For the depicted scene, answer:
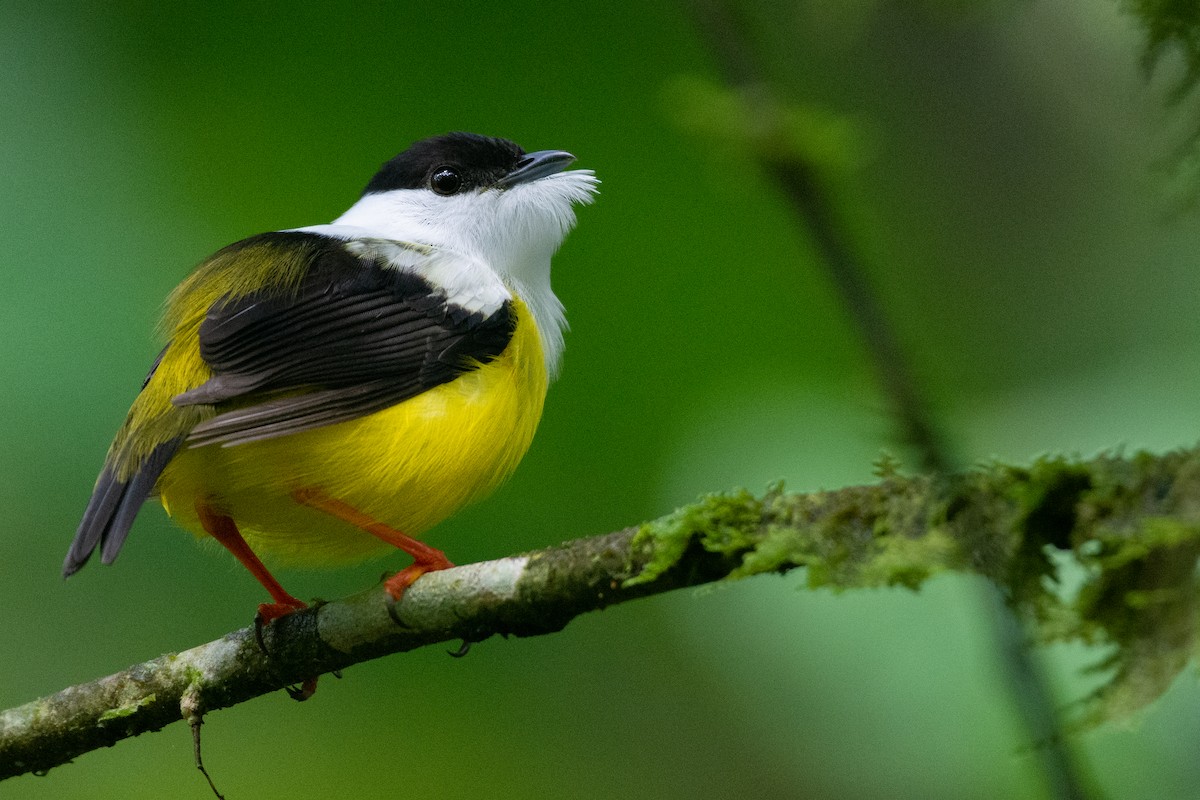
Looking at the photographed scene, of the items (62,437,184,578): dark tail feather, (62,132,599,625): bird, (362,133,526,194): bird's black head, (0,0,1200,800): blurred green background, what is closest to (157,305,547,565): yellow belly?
(62,132,599,625): bird

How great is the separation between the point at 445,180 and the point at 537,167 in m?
0.37

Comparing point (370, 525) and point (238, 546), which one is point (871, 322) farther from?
point (238, 546)

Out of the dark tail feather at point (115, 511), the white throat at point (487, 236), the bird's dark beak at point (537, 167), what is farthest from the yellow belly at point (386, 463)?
the bird's dark beak at point (537, 167)

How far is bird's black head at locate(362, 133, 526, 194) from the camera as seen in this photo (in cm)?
444

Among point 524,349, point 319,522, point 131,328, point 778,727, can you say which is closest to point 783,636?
point 778,727

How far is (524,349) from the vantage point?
363 centimetres

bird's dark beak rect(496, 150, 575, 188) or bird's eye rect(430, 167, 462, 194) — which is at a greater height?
bird's eye rect(430, 167, 462, 194)

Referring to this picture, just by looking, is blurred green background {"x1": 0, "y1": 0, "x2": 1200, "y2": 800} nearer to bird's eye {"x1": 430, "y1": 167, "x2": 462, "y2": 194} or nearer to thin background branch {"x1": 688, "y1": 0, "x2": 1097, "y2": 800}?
bird's eye {"x1": 430, "y1": 167, "x2": 462, "y2": 194}

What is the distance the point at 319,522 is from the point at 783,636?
5.55 feet

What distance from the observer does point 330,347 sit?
3.32 meters

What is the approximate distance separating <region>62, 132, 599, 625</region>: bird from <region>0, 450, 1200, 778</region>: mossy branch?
1.46 ft

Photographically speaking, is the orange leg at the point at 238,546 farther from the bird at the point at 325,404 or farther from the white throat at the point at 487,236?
the white throat at the point at 487,236

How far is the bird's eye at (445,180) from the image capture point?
4492 mm

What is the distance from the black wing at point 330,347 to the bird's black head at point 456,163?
912mm
